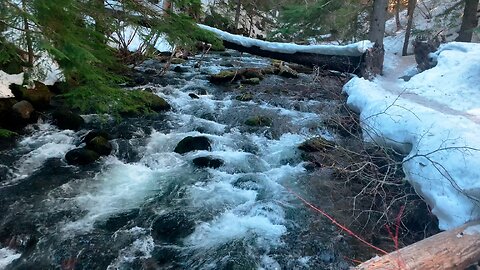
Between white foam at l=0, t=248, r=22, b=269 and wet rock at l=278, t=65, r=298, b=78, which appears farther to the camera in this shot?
wet rock at l=278, t=65, r=298, b=78

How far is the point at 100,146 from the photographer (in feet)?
24.4

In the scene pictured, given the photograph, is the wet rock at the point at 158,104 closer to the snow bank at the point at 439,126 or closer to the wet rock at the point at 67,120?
the wet rock at the point at 67,120

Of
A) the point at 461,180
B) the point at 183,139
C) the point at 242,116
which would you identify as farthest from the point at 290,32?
the point at 461,180

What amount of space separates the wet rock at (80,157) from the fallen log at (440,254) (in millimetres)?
5478

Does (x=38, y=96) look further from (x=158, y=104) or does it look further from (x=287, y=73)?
(x=287, y=73)

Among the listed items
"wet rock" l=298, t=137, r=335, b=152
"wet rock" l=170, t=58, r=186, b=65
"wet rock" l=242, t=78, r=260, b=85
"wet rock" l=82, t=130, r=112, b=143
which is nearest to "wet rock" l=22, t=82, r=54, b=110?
"wet rock" l=82, t=130, r=112, b=143

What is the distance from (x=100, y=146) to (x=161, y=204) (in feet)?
7.40

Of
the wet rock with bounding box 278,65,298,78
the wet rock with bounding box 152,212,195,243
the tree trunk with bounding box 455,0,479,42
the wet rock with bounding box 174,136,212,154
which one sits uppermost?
the tree trunk with bounding box 455,0,479,42

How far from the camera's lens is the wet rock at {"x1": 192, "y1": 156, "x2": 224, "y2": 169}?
7305mm

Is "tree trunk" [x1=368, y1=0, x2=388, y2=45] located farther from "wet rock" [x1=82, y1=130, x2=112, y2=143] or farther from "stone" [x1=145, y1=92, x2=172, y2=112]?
"wet rock" [x1=82, y1=130, x2=112, y2=143]

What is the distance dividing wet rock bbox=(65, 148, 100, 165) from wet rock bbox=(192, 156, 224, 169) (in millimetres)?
1922

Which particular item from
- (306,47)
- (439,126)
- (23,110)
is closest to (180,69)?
(306,47)

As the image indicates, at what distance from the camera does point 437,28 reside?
15648 mm

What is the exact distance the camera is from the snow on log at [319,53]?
1052cm
